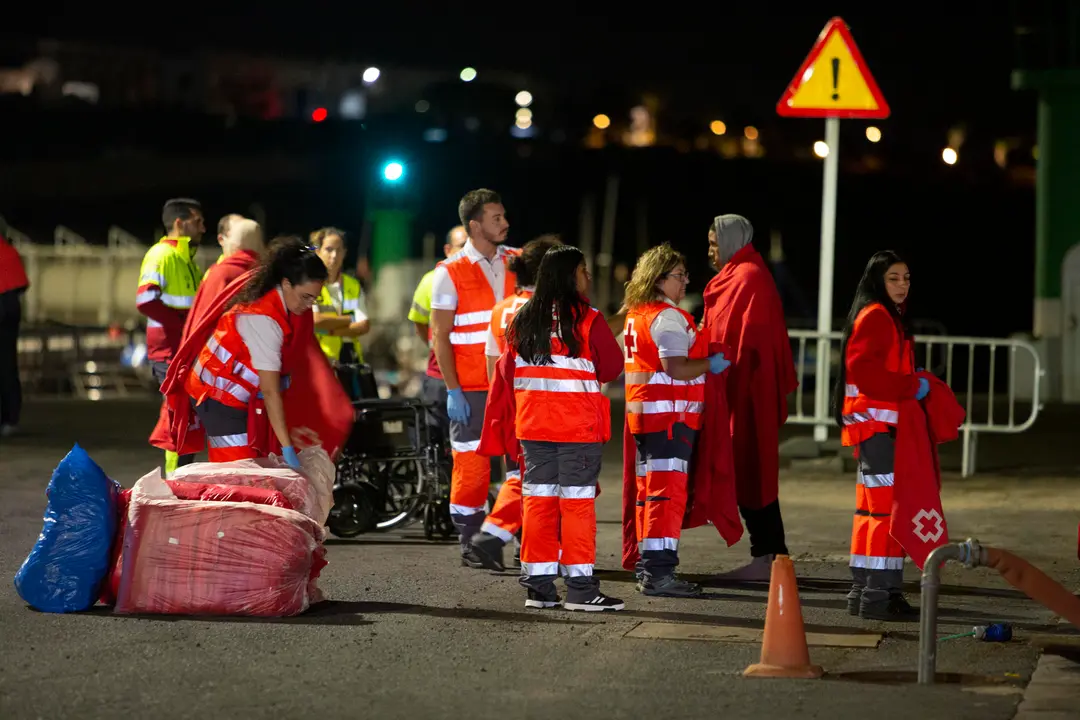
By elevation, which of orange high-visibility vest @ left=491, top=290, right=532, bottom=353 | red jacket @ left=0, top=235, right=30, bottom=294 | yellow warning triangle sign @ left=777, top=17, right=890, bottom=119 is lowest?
orange high-visibility vest @ left=491, top=290, right=532, bottom=353

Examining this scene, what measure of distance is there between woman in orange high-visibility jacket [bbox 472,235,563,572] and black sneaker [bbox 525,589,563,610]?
0.97 meters

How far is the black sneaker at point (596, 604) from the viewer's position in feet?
27.9

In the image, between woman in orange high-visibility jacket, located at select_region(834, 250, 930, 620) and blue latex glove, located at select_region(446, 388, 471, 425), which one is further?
blue latex glove, located at select_region(446, 388, 471, 425)

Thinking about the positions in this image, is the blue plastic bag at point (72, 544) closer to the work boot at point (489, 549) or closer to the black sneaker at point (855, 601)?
the work boot at point (489, 549)

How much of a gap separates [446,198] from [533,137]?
5.78 meters

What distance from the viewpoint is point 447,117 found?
245ft

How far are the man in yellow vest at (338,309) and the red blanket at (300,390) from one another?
8.04 ft

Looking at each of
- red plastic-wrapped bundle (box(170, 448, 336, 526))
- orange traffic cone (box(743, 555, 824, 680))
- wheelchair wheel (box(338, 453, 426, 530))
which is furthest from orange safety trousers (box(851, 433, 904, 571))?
wheelchair wheel (box(338, 453, 426, 530))

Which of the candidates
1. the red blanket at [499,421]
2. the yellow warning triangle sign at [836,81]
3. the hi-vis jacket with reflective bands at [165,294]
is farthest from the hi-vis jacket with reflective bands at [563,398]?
the yellow warning triangle sign at [836,81]

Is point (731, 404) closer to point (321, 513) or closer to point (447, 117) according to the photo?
point (321, 513)

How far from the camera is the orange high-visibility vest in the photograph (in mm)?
9250

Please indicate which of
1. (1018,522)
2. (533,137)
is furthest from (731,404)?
(533,137)

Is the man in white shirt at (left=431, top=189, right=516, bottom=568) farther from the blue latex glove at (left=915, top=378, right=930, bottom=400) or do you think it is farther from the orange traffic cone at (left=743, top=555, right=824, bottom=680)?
the orange traffic cone at (left=743, top=555, right=824, bottom=680)

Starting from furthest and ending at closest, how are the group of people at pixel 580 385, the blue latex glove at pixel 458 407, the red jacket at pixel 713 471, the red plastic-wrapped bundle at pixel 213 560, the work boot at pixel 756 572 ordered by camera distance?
the blue latex glove at pixel 458 407 < the work boot at pixel 756 572 < the red jacket at pixel 713 471 < the group of people at pixel 580 385 < the red plastic-wrapped bundle at pixel 213 560
